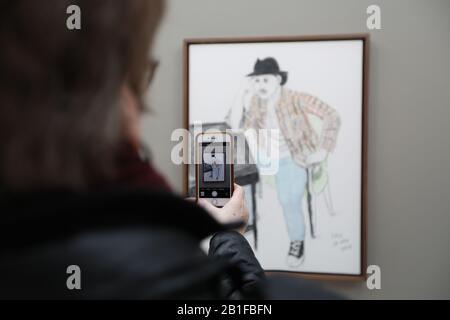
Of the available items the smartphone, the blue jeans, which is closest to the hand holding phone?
the smartphone

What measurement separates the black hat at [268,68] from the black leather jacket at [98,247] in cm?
78

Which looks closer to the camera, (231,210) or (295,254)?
(231,210)

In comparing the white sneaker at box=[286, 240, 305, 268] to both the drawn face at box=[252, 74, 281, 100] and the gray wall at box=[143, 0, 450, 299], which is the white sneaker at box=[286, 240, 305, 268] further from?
the drawn face at box=[252, 74, 281, 100]

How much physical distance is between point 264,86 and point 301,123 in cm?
13

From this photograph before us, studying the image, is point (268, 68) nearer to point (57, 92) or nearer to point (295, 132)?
point (295, 132)

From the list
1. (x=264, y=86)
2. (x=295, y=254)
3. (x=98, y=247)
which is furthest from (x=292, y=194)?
(x=98, y=247)

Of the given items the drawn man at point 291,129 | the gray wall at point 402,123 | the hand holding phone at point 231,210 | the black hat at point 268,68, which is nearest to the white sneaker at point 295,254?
the drawn man at point 291,129

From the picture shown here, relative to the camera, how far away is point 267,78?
3.22 feet

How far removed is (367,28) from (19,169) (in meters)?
0.93

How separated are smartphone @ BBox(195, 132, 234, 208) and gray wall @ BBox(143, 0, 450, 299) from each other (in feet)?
0.77

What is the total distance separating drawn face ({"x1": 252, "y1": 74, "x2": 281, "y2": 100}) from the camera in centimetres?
98

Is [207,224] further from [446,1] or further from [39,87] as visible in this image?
[446,1]

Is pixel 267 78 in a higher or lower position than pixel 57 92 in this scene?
higher
